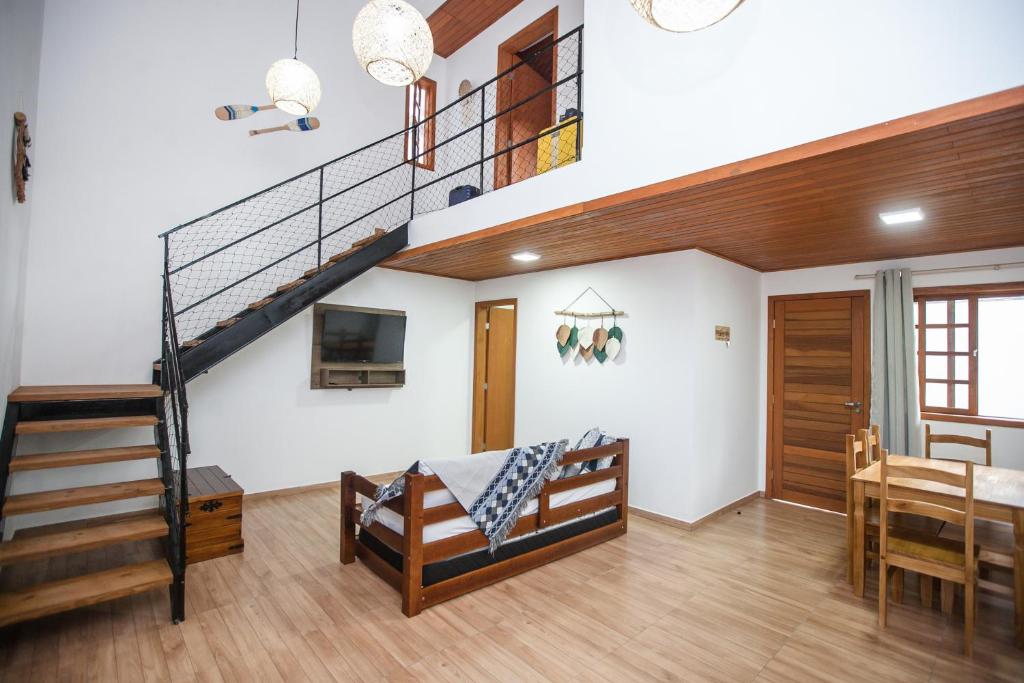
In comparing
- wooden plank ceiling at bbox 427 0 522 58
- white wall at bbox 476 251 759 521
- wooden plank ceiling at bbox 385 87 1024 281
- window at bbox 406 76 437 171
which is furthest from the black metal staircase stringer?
wooden plank ceiling at bbox 427 0 522 58

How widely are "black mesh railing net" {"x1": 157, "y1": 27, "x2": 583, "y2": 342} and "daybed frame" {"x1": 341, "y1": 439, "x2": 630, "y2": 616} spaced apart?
2212 mm

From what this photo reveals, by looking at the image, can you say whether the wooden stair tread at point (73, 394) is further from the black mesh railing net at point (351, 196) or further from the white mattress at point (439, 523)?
the white mattress at point (439, 523)

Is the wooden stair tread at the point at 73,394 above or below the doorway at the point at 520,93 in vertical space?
below

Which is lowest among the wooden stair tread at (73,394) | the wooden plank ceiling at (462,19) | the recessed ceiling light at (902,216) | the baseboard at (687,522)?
the baseboard at (687,522)

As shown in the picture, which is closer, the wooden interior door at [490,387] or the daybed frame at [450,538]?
the daybed frame at [450,538]

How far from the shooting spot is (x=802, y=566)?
346 cm

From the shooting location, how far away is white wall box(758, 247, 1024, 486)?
3852 millimetres

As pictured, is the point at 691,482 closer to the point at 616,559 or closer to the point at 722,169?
the point at 616,559

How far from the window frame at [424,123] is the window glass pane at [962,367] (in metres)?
5.69

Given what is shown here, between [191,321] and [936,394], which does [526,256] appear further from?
[936,394]

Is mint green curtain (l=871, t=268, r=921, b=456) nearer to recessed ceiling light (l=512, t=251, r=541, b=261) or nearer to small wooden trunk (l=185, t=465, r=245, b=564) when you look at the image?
recessed ceiling light (l=512, t=251, r=541, b=261)

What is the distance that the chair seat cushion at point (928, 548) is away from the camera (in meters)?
2.53

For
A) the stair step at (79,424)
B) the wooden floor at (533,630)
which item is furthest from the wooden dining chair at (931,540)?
the stair step at (79,424)

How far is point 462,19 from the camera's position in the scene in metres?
5.73
